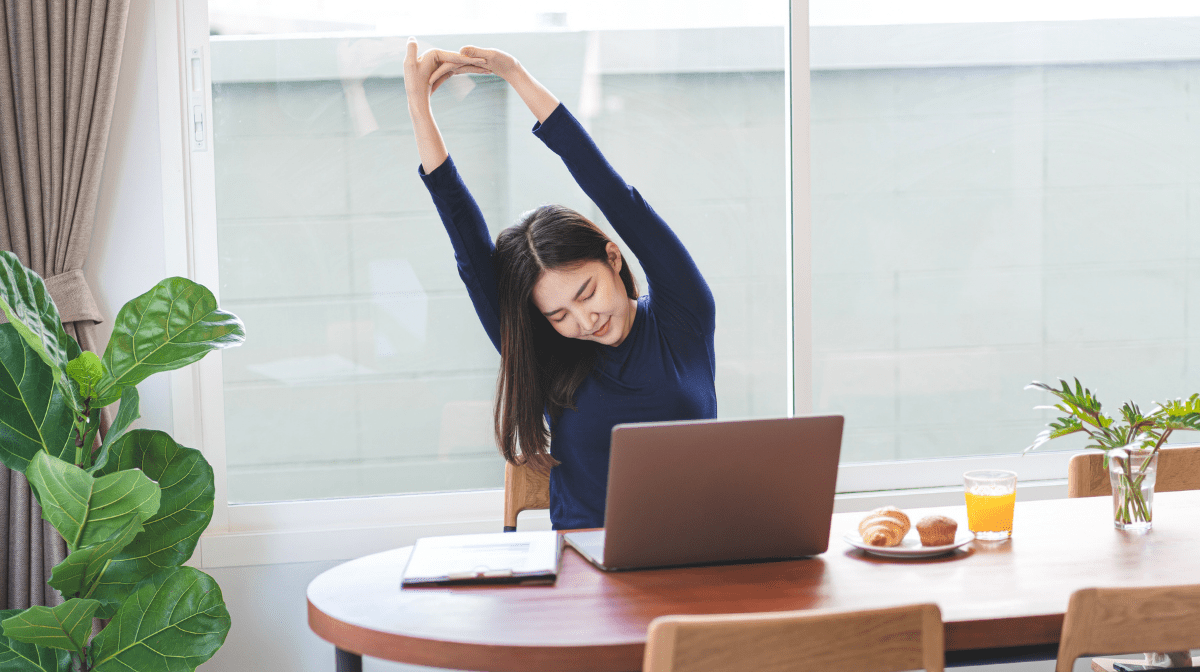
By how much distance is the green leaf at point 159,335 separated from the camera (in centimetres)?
168

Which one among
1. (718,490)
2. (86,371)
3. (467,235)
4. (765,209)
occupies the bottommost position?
(718,490)

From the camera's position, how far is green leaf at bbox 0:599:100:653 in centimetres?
156

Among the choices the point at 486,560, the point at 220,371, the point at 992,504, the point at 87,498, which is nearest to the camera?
the point at 486,560

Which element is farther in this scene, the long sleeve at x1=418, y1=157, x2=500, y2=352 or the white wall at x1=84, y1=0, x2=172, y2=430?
the white wall at x1=84, y1=0, x2=172, y2=430

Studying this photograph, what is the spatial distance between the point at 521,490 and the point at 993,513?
847 millimetres

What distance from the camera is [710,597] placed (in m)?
1.18

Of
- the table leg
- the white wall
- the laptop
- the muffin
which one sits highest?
the white wall

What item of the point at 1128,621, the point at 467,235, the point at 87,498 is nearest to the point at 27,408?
the point at 87,498

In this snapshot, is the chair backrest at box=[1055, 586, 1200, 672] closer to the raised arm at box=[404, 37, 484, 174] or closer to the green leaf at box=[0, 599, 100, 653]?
the raised arm at box=[404, 37, 484, 174]

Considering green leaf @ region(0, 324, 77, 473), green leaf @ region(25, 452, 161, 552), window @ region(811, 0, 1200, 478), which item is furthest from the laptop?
window @ region(811, 0, 1200, 478)

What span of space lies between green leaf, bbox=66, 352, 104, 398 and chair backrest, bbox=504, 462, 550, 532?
0.76 metres

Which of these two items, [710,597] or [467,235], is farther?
[467,235]

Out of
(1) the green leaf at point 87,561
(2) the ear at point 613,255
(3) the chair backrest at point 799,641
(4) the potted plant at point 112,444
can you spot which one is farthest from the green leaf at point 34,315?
(3) the chair backrest at point 799,641

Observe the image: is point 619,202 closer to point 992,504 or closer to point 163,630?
point 992,504
